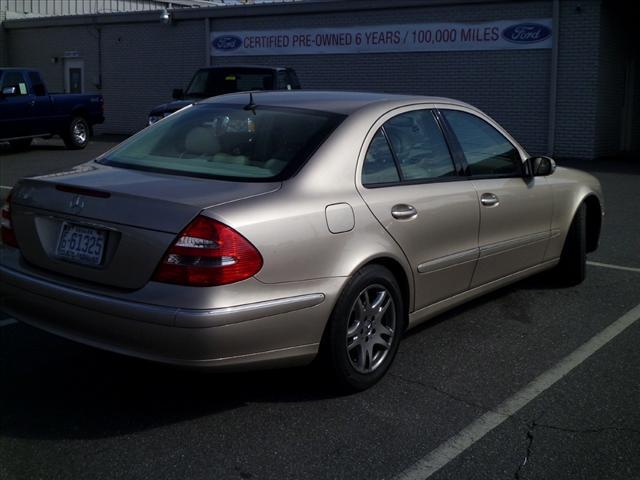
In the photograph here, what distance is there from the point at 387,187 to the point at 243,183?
2.86 feet

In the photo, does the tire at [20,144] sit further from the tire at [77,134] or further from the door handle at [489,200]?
the door handle at [489,200]

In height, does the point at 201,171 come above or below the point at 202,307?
above

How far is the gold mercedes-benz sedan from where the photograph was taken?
3.63m

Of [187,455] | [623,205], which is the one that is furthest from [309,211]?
[623,205]

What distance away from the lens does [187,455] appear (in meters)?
3.57

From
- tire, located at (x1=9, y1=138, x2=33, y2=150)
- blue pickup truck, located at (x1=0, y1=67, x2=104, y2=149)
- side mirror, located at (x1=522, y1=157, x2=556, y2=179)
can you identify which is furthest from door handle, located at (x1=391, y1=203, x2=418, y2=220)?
tire, located at (x1=9, y1=138, x2=33, y2=150)

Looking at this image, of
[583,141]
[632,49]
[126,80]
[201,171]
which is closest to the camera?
[201,171]

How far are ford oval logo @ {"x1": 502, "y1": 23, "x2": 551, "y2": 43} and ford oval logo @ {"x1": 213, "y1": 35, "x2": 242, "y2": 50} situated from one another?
7636 millimetres

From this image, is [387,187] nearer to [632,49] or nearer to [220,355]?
[220,355]

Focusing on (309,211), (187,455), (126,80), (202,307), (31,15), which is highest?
(31,15)

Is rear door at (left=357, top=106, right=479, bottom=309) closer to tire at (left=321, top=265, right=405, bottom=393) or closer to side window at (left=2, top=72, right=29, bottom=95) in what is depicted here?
tire at (left=321, top=265, right=405, bottom=393)

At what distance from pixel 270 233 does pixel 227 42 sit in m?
19.6

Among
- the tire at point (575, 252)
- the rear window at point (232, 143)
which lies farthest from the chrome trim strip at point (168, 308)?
the tire at point (575, 252)

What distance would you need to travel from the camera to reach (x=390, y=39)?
1959cm
